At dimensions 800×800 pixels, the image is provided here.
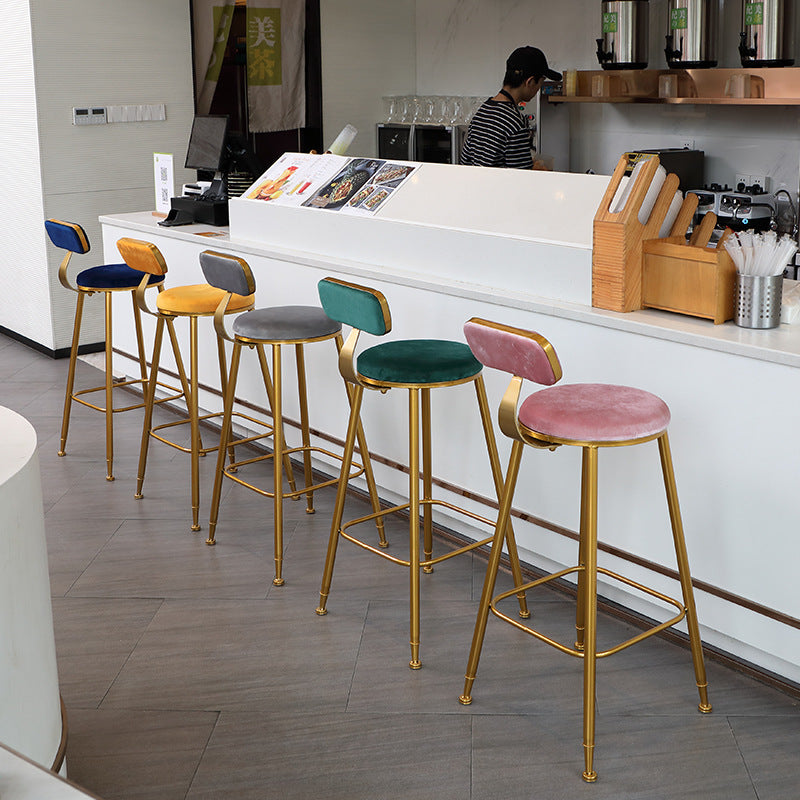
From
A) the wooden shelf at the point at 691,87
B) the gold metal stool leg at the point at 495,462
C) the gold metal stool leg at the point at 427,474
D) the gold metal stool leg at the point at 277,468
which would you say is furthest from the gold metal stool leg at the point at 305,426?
the wooden shelf at the point at 691,87

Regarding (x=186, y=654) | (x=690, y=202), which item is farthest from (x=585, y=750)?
(x=690, y=202)

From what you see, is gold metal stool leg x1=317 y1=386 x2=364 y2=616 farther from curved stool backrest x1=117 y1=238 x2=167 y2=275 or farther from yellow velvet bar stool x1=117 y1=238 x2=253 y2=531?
curved stool backrest x1=117 y1=238 x2=167 y2=275

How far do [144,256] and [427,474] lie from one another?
1384 millimetres

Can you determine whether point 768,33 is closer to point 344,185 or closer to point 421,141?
point 344,185

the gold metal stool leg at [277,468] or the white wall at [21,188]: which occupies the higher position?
the white wall at [21,188]

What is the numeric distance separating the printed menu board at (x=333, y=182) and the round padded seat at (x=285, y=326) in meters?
0.54

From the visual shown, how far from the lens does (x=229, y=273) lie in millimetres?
3256

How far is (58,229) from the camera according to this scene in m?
4.24

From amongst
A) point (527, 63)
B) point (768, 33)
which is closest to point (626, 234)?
point (527, 63)

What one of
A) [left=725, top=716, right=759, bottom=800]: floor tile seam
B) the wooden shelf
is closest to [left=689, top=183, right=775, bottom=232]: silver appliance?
the wooden shelf

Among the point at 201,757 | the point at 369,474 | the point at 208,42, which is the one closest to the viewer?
the point at 201,757

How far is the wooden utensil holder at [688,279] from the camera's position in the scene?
258 centimetres

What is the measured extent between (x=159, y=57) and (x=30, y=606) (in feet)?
→ 15.8

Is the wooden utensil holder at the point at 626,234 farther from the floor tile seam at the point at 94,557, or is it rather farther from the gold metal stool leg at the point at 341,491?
the floor tile seam at the point at 94,557
